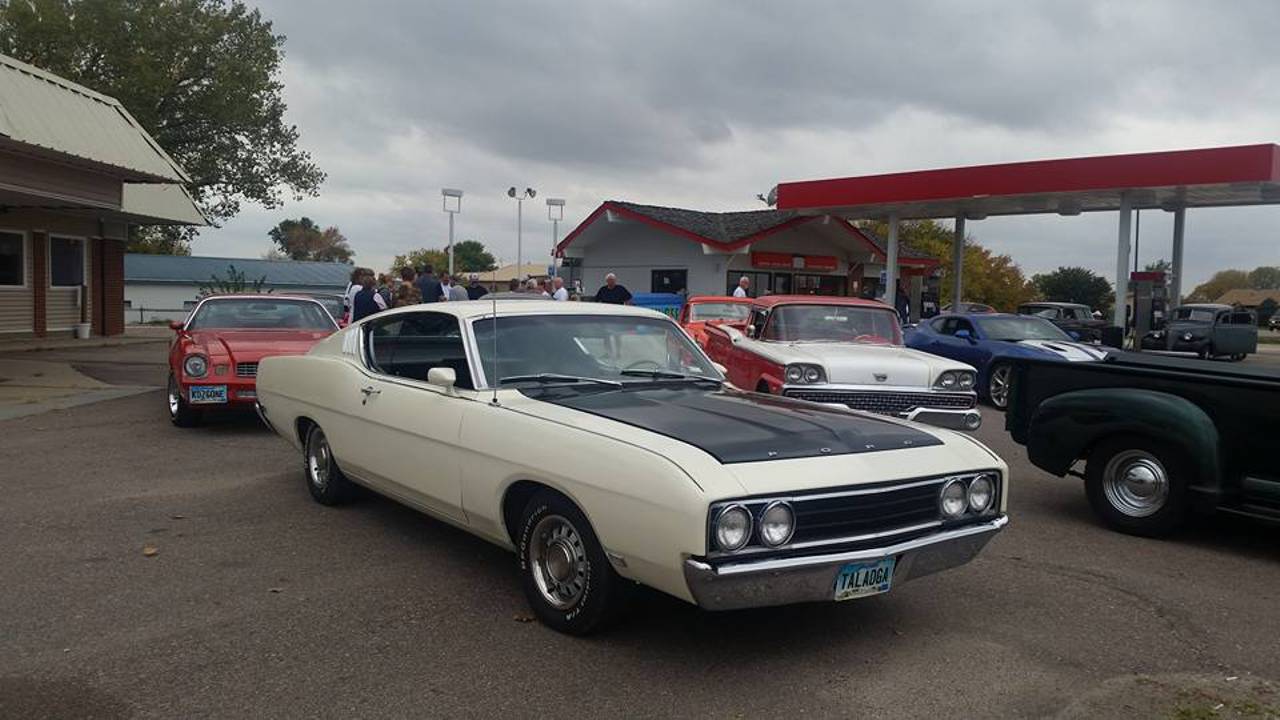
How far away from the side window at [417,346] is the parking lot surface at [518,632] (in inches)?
41.5

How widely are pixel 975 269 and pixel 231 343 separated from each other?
2329 inches

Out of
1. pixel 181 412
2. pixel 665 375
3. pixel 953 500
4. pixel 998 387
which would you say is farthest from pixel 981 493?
pixel 998 387

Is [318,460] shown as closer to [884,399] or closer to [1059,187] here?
[884,399]

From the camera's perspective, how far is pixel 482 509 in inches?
181

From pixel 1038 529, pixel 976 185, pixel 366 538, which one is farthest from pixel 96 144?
pixel 976 185

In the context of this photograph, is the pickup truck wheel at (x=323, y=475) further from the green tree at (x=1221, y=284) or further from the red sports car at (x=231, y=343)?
the green tree at (x=1221, y=284)

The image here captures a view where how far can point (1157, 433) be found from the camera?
5.98 m

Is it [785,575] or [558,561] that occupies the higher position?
[785,575]

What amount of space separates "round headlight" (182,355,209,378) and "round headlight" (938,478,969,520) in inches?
302

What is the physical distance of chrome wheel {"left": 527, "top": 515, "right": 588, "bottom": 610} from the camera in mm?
4145

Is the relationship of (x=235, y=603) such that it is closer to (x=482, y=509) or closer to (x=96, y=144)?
(x=482, y=509)

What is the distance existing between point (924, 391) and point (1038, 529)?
8.11ft

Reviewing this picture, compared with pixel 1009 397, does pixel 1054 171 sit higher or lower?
higher

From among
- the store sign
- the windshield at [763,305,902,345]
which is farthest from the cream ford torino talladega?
→ the store sign
